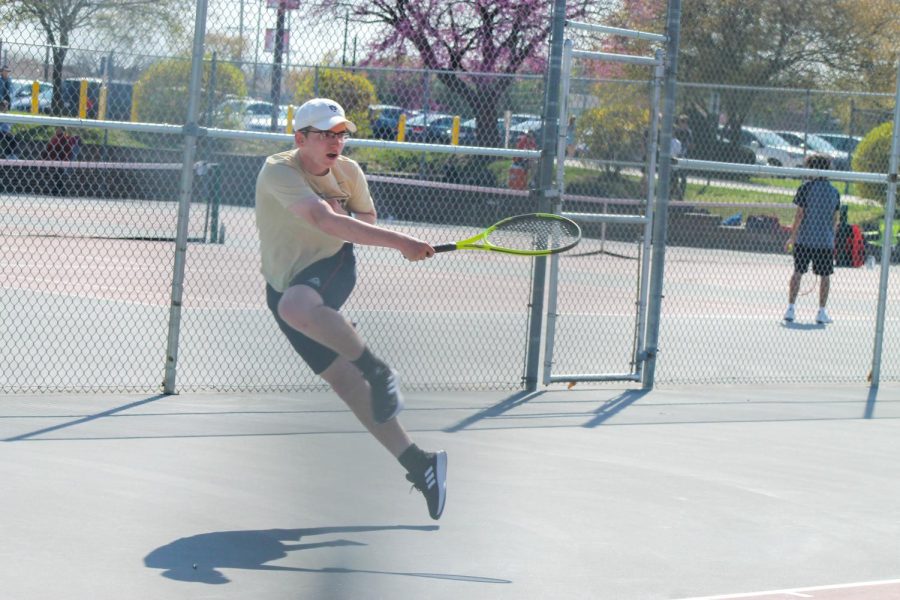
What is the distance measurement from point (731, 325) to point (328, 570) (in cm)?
896

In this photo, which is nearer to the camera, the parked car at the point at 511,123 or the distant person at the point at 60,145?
the parked car at the point at 511,123

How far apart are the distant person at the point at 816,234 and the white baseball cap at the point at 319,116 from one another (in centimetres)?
877

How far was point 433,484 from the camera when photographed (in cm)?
593

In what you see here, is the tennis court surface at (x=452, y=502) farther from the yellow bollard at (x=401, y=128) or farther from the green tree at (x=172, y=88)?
the green tree at (x=172, y=88)

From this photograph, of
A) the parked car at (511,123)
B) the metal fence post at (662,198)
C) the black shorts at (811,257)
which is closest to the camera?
the metal fence post at (662,198)

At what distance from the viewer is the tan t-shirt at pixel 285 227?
20.0 feet

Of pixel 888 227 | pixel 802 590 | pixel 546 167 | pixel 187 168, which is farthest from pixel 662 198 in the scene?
pixel 802 590

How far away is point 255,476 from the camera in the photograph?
21.6 ft

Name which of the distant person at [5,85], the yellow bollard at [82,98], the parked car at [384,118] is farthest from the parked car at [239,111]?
the distant person at [5,85]

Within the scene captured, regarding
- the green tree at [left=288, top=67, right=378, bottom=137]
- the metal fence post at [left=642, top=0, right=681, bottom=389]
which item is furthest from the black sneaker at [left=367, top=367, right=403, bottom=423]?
the green tree at [left=288, top=67, right=378, bottom=137]

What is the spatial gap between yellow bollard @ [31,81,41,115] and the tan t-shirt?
23.8ft

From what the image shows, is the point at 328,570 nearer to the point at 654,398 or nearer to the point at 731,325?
the point at 654,398

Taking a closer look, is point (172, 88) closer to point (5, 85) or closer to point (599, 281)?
point (5, 85)

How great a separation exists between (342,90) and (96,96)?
2.46m
